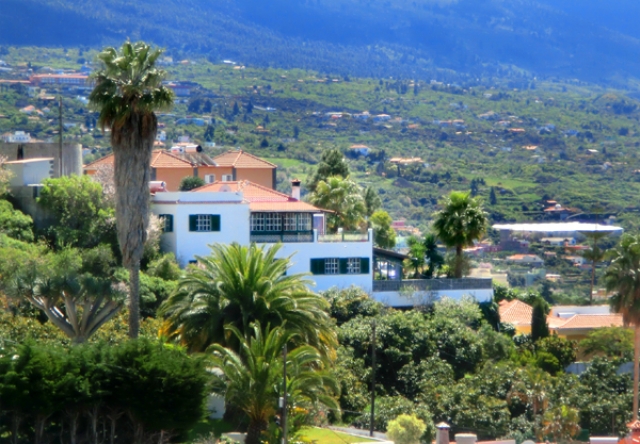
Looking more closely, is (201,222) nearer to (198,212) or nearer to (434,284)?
(198,212)

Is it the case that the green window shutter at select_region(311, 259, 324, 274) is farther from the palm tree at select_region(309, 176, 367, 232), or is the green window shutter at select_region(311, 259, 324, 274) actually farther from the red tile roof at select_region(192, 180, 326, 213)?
the palm tree at select_region(309, 176, 367, 232)

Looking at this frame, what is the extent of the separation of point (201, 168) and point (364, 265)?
17.8m

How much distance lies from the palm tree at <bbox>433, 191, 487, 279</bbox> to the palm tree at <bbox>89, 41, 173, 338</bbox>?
81.0 feet

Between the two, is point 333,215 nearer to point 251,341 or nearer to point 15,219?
point 15,219

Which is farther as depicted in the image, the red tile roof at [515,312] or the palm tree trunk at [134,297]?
the red tile roof at [515,312]

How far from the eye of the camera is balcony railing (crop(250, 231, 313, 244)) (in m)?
50.8

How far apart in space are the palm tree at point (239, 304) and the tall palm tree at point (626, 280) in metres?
15.9

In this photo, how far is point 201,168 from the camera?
66750 mm

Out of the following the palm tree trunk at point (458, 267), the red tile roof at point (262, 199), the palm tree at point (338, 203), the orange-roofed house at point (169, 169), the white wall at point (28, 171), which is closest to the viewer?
the white wall at point (28, 171)

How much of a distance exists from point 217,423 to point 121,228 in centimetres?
634

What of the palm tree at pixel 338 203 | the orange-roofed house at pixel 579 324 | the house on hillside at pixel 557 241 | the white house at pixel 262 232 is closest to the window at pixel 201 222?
the white house at pixel 262 232

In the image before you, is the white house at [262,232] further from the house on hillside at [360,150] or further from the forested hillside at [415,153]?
the house on hillside at [360,150]

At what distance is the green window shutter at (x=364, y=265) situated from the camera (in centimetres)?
5181

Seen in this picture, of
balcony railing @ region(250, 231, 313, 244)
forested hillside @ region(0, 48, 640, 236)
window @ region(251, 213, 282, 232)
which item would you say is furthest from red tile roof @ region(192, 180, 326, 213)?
forested hillside @ region(0, 48, 640, 236)
